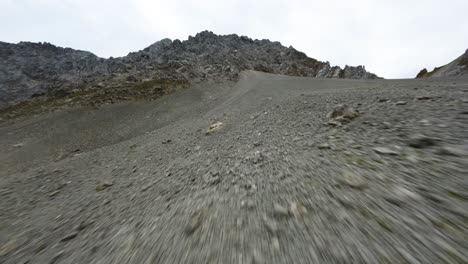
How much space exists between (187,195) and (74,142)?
9.75 metres

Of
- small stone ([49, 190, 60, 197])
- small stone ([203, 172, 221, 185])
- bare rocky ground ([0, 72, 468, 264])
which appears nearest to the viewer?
bare rocky ground ([0, 72, 468, 264])

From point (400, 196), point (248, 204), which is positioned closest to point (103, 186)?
point (248, 204)

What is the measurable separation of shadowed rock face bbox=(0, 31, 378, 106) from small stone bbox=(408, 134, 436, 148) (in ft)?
60.3

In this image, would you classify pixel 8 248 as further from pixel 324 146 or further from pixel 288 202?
pixel 324 146

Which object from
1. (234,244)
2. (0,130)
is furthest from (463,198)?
(0,130)

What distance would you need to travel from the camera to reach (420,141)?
4.97 feet

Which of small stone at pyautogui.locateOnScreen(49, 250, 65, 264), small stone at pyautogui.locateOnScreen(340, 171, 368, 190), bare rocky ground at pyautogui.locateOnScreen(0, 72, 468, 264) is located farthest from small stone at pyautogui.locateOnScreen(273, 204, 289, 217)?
small stone at pyautogui.locateOnScreen(49, 250, 65, 264)

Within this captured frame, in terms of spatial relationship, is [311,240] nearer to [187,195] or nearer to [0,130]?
[187,195]

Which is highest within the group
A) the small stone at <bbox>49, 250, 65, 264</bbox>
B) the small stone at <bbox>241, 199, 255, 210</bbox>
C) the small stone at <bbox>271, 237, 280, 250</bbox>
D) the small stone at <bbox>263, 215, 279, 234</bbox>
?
the small stone at <bbox>271, 237, 280, 250</bbox>

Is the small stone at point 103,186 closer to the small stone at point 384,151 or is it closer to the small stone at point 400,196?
the small stone at point 400,196

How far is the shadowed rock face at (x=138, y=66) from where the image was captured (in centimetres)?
1567

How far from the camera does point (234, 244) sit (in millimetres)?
986

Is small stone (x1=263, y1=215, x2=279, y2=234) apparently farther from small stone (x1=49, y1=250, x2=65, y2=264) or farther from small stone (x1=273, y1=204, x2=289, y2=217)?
small stone (x1=49, y1=250, x2=65, y2=264)

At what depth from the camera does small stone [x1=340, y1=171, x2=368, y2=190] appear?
3.92 feet
